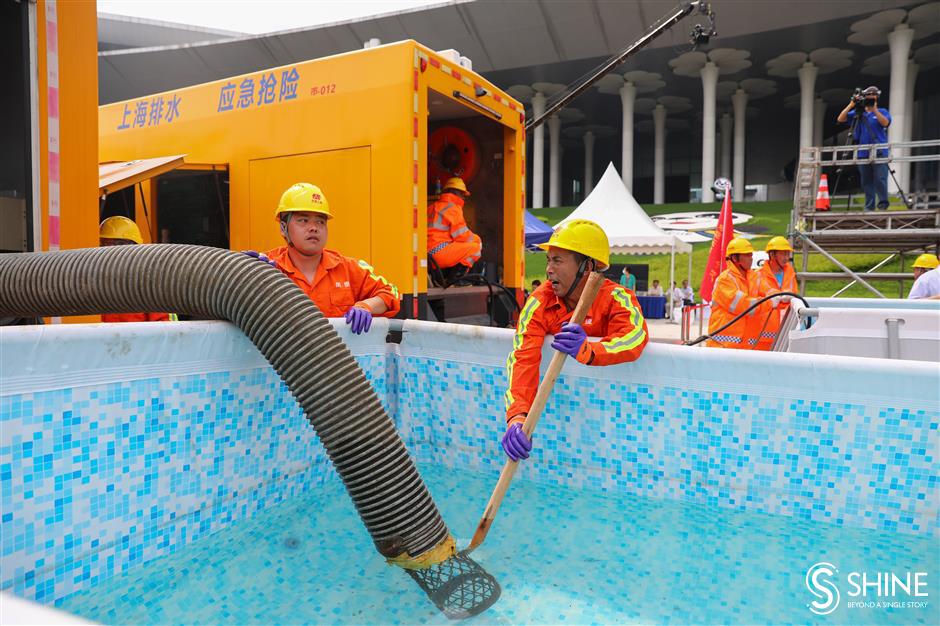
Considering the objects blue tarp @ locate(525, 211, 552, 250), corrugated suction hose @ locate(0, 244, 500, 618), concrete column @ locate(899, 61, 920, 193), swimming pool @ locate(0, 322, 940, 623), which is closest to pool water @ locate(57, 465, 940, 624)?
swimming pool @ locate(0, 322, 940, 623)

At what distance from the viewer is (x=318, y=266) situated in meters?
4.10

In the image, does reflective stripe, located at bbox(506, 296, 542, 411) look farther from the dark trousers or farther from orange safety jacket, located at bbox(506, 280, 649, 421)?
the dark trousers

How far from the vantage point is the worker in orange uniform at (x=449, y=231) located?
20.5 feet

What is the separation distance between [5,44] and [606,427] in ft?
14.5

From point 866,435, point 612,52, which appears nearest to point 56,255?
point 866,435

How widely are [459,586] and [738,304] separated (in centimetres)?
485

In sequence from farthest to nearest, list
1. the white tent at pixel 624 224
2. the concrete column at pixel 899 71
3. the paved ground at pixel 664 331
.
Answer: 1. the concrete column at pixel 899 71
2. the white tent at pixel 624 224
3. the paved ground at pixel 664 331

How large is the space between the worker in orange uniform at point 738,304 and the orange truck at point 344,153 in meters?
2.17

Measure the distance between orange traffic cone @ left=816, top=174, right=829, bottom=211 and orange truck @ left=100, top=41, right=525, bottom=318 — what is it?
6.01 metres

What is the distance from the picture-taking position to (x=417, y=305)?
17.8ft

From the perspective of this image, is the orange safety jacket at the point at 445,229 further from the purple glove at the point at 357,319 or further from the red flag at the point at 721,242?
the red flag at the point at 721,242

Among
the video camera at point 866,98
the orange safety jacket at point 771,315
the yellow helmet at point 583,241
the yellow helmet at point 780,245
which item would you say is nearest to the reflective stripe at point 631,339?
the yellow helmet at point 583,241

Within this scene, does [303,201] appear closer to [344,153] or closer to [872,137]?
[344,153]

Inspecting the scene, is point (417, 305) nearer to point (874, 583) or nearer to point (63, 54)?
point (63, 54)
